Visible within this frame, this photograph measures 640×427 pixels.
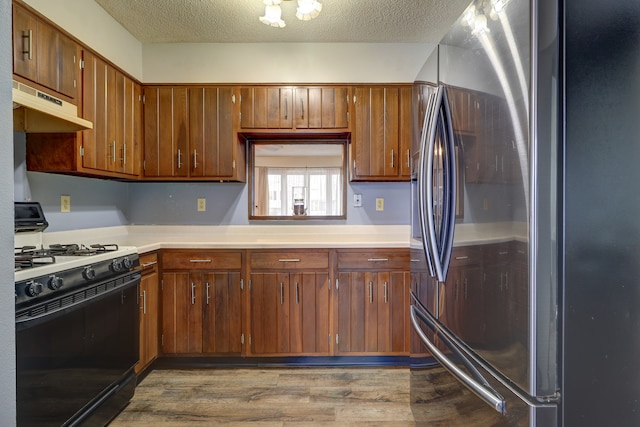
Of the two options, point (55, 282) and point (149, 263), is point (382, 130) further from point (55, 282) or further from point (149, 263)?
point (55, 282)

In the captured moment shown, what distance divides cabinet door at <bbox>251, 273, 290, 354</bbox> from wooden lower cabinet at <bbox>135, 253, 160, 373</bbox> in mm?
666

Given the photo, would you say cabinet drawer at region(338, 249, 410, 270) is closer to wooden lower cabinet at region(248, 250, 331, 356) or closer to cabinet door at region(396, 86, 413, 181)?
wooden lower cabinet at region(248, 250, 331, 356)

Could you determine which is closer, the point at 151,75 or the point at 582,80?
the point at 582,80

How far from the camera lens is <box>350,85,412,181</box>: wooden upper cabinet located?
279cm

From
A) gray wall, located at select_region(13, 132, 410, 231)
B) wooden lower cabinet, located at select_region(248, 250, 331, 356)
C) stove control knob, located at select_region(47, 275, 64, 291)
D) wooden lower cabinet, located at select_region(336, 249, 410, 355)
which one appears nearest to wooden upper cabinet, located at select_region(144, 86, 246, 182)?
gray wall, located at select_region(13, 132, 410, 231)

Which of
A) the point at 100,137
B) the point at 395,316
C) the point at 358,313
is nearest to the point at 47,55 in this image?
the point at 100,137

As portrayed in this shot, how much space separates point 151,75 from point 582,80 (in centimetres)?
295

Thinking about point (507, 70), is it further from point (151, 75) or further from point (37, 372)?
point (151, 75)

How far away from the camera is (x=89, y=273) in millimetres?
1630

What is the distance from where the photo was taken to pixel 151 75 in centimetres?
286

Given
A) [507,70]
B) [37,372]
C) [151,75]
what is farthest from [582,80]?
[151,75]

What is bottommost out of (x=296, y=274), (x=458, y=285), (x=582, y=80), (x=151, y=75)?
(x=296, y=274)

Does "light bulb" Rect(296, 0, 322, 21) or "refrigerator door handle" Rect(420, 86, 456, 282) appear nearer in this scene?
"refrigerator door handle" Rect(420, 86, 456, 282)

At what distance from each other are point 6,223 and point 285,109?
2267 millimetres
